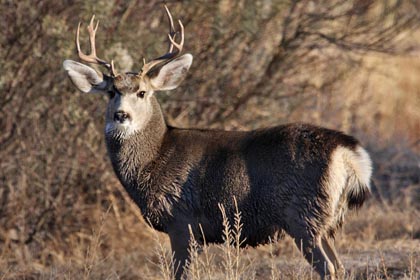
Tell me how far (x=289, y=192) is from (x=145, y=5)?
4.88m

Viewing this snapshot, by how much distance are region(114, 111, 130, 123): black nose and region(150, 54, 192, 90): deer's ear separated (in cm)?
61

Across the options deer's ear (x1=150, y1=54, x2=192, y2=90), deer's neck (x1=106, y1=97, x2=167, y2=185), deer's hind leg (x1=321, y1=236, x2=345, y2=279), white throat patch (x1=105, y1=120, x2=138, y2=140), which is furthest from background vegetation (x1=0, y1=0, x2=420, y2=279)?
deer's hind leg (x1=321, y1=236, x2=345, y2=279)

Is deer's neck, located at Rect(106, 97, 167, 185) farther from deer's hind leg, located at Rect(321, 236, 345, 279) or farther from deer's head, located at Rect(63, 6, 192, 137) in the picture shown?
deer's hind leg, located at Rect(321, 236, 345, 279)

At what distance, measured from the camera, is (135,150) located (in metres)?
8.20

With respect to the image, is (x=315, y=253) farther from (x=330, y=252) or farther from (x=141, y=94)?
(x=141, y=94)

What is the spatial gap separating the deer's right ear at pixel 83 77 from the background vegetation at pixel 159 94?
210cm

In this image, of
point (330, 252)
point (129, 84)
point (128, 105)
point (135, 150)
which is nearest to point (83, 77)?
point (129, 84)

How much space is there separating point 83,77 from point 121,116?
2.55 feet

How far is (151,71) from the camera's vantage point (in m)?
8.59

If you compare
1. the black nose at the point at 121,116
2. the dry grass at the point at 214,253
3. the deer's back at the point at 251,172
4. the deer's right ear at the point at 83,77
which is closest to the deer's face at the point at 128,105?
the black nose at the point at 121,116

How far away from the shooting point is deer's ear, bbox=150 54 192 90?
8.58 m

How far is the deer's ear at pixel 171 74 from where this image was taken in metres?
8.58

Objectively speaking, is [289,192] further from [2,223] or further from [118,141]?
[2,223]

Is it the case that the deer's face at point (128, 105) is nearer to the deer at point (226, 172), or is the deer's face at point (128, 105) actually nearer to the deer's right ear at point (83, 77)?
the deer at point (226, 172)
